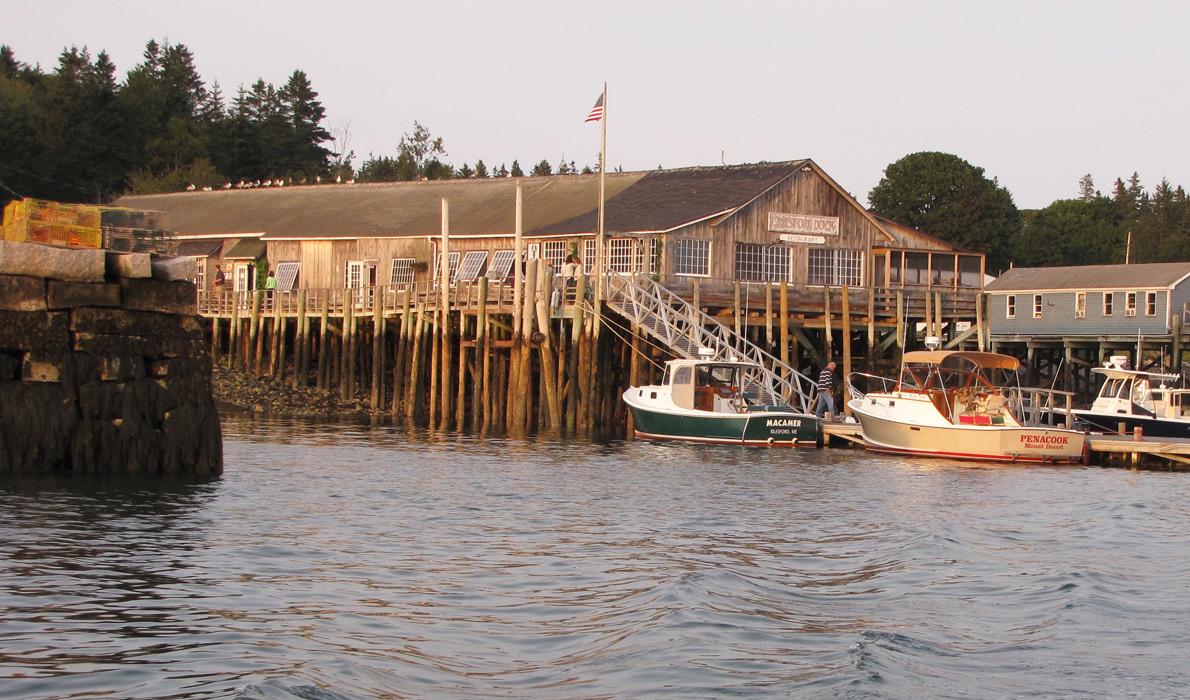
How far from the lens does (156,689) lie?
464 inches

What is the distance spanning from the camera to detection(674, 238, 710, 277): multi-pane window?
1911 inches

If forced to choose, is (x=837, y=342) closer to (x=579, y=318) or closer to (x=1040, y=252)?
(x=579, y=318)

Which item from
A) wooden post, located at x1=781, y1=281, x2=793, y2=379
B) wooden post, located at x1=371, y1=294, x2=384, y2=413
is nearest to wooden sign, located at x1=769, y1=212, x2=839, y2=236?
wooden post, located at x1=781, y1=281, x2=793, y2=379

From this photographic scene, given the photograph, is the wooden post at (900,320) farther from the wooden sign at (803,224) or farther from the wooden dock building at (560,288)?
the wooden sign at (803,224)

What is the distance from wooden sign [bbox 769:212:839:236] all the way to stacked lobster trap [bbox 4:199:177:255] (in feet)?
91.8

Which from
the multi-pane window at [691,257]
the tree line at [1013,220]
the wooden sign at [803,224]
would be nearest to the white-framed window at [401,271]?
the multi-pane window at [691,257]

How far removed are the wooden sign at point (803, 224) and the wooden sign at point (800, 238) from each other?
13cm

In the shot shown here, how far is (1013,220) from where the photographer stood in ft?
351

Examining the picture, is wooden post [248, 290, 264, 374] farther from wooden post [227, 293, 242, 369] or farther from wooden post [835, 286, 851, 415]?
wooden post [835, 286, 851, 415]

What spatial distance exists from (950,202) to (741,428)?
217 feet

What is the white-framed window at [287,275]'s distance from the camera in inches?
2397

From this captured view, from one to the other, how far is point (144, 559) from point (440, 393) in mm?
32217

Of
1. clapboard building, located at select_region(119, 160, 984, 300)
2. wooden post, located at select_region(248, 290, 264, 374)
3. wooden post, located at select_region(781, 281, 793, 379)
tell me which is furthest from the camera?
wooden post, located at select_region(248, 290, 264, 374)

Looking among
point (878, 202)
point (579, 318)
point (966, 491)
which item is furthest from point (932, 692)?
point (878, 202)
